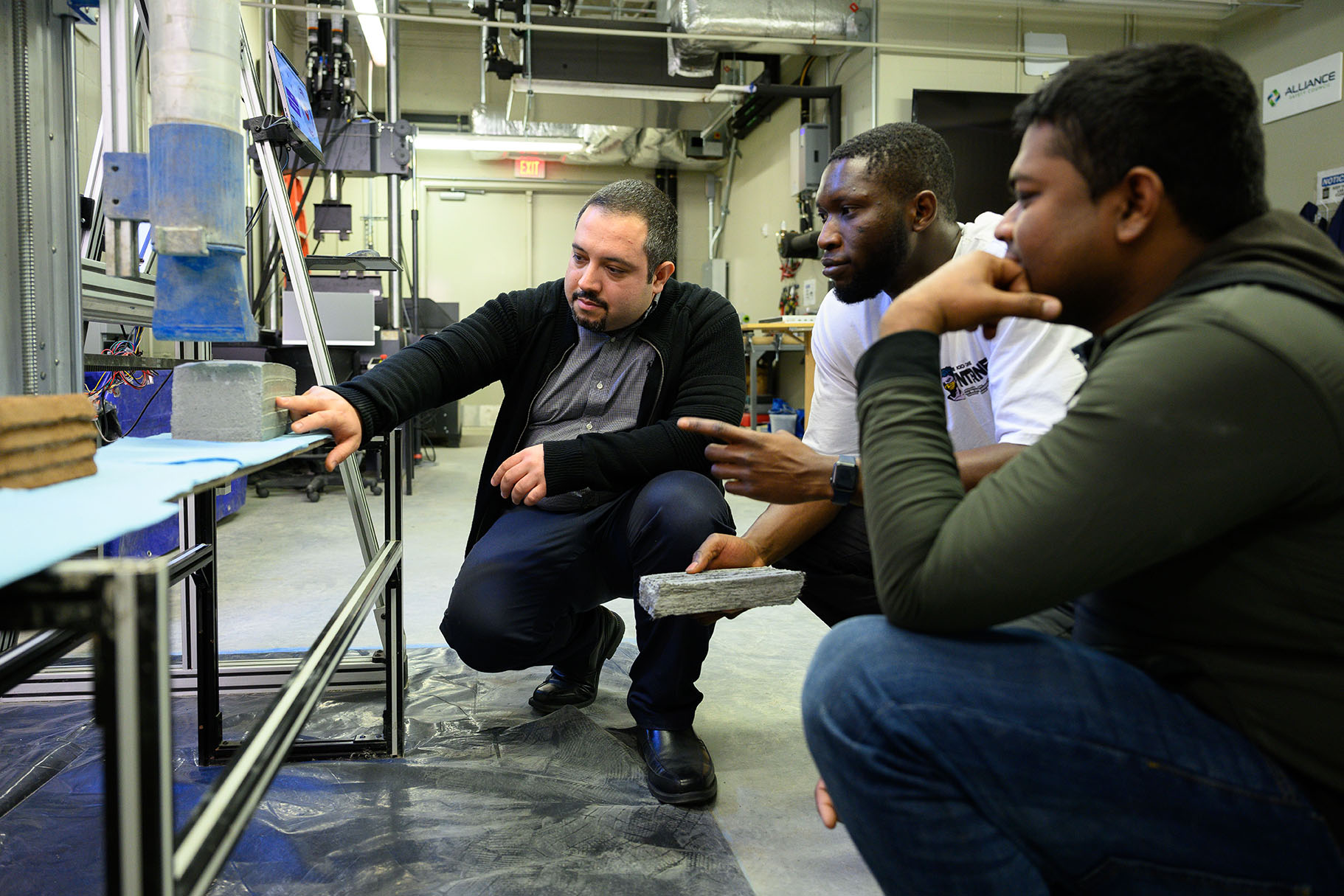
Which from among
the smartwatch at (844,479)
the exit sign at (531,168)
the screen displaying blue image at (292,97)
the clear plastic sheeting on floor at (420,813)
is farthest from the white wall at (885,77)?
the smartwatch at (844,479)

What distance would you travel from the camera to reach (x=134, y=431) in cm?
274

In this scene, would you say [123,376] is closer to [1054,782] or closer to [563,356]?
[563,356]

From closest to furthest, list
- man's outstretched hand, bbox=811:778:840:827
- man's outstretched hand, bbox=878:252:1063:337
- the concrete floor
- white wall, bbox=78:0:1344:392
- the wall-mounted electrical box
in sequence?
man's outstretched hand, bbox=878:252:1063:337
man's outstretched hand, bbox=811:778:840:827
the concrete floor
white wall, bbox=78:0:1344:392
the wall-mounted electrical box

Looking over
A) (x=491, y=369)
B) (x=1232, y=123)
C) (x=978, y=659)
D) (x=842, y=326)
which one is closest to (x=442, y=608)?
(x=491, y=369)

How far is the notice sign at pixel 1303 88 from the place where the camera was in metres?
4.18

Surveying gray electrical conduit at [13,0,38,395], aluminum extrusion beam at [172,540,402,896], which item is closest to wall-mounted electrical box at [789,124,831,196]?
gray electrical conduit at [13,0,38,395]

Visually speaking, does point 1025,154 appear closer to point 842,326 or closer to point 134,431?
point 842,326

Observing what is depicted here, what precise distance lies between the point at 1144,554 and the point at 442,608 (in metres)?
2.06

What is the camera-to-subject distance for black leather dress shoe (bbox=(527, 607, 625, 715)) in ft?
5.46

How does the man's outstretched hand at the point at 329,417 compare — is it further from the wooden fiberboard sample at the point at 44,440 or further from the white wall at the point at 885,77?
the white wall at the point at 885,77

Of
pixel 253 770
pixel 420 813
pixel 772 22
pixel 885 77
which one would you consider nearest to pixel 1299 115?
pixel 885 77

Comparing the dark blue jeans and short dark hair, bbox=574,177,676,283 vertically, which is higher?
short dark hair, bbox=574,177,676,283

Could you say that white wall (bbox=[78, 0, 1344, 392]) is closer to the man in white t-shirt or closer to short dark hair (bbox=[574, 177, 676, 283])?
short dark hair (bbox=[574, 177, 676, 283])

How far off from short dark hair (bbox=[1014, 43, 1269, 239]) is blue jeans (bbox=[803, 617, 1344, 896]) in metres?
0.35
